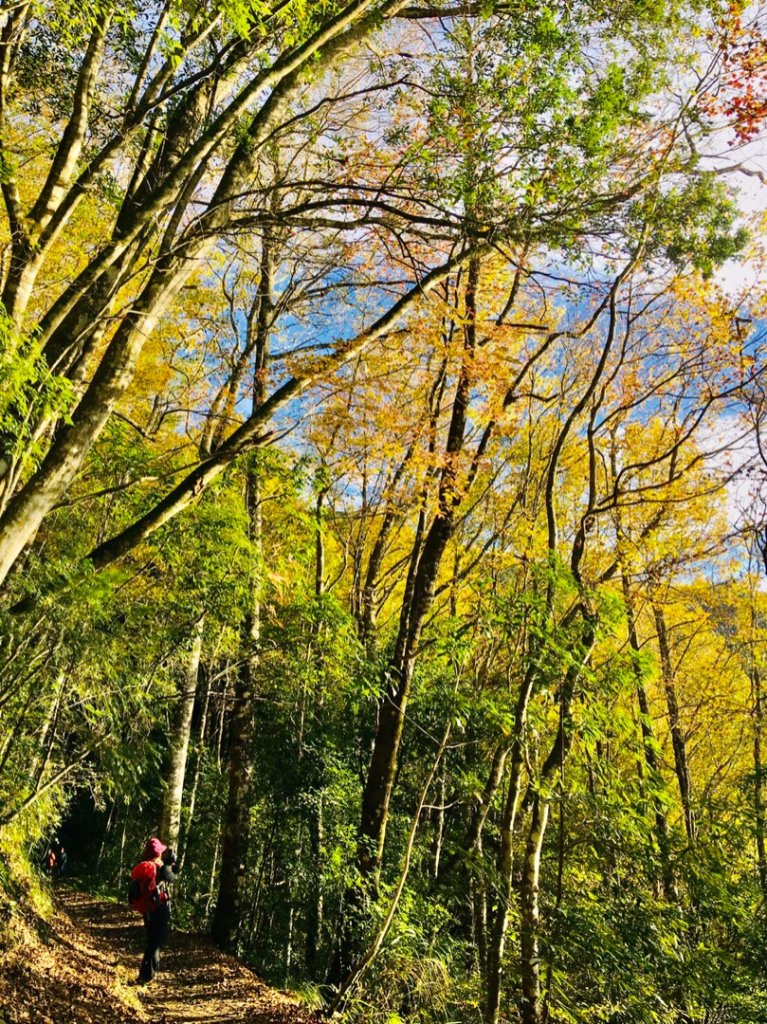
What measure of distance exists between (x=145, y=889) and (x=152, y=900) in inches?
5.4

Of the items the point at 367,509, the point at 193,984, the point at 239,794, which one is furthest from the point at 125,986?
the point at 367,509

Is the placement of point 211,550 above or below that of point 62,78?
below

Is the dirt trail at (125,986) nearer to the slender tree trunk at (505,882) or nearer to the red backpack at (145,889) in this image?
the red backpack at (145,889)

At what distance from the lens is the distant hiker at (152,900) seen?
6.31 meters

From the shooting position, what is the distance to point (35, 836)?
5625 mm

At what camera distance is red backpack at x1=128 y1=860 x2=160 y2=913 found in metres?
6.34

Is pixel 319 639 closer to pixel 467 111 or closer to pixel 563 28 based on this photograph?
pixel 467 111

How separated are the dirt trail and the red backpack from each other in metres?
0.61

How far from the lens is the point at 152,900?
635 centimetres

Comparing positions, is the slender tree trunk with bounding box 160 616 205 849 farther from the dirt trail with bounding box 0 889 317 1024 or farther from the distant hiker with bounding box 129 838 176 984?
the distant hiker with bounding box 129 838 176 984

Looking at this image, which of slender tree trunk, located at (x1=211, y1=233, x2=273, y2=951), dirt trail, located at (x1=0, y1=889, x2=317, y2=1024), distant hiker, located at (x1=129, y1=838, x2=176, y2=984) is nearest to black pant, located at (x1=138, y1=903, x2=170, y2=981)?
distant hiker, located at (x1=129, y1=838, x2=176, y2=984)

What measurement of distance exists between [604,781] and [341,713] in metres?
5.68

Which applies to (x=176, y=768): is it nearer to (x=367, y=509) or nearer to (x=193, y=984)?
(x=193, y=984)

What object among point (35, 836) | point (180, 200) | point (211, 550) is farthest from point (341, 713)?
point (180, 200)
